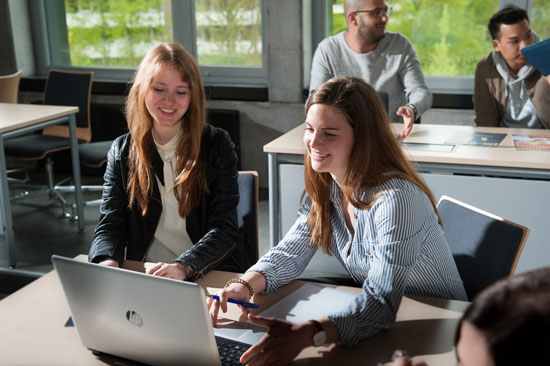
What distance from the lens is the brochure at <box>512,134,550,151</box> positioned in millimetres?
2896

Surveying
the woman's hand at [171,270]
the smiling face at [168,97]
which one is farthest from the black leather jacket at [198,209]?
the woman's hand at [171,270]

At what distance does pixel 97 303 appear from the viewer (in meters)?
1.23

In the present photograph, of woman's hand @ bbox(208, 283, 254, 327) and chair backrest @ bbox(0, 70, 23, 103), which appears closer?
woman's hand @ bbox(208, 283, 254, 327)

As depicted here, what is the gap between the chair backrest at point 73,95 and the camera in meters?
4.55

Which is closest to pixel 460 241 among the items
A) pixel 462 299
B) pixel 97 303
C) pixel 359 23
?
pixel 462 299

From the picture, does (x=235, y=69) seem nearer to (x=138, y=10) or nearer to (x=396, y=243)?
(x=138, y=10)

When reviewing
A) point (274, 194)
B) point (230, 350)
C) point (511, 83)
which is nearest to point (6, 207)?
point (274, 194)

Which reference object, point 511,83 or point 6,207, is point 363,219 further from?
point 6,207

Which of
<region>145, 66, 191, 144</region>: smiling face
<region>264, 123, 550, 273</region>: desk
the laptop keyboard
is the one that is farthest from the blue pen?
<region>264, 123, 550, 273</region>: desk

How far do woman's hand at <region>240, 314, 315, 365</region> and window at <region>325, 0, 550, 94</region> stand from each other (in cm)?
384

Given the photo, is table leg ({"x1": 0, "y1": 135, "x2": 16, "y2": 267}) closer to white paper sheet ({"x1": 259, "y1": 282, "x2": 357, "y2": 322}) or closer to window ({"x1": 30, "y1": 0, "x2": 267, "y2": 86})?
window ({"x1": 30, "y1": 0, "x2": 267, "y2": 86})

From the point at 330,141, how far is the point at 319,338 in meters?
0.56

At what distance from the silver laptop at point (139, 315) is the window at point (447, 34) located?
3.98 metres

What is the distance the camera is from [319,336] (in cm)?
132
